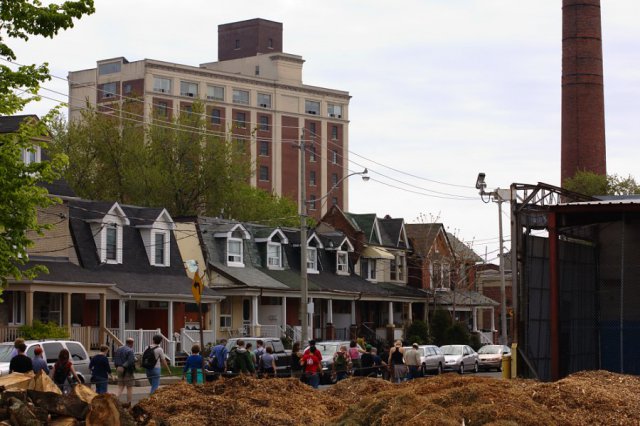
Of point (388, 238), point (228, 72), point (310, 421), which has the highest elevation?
point (228, 72)

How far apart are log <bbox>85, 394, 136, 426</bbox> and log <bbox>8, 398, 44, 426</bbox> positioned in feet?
2.49

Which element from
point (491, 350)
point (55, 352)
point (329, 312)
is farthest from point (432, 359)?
point (55, 352)

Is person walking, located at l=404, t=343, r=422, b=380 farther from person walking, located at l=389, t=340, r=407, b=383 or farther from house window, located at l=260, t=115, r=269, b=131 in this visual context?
house window, located at l=260, t=115, r=269, b=131

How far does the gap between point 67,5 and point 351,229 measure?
47.6 meters

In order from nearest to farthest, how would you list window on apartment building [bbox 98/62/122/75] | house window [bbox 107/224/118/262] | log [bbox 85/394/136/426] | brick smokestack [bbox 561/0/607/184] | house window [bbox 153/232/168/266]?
log [bbox 85/394/136/426] < house window [bbox 107/224/118/262] < house window [bbox 153/232/168/266] < brick smokestack [bbox 561/0/607/184] < window on apartment building [bbox 98/62/122/75]

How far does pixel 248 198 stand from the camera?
71938 millimetres

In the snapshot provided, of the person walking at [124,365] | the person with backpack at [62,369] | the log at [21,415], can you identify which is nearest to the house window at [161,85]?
the person walking at [124,365]

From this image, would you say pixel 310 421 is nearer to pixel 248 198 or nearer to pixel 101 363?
pixel 101 363

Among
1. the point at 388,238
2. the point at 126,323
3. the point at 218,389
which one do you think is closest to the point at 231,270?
the point at 126,323

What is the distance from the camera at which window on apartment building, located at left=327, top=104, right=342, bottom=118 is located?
431 ft

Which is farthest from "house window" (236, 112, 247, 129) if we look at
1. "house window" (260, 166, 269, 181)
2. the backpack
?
the backpack

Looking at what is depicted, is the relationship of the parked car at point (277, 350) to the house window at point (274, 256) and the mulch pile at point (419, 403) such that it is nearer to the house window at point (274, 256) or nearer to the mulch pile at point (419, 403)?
the mulch pile at point (419, 403)

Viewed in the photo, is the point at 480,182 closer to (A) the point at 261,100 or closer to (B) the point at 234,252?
(B) the point at 234,252

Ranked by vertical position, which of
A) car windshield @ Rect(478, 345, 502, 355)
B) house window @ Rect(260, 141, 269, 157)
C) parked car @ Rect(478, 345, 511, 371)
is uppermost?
house window @ Rect(260, 141, 269, 157)
